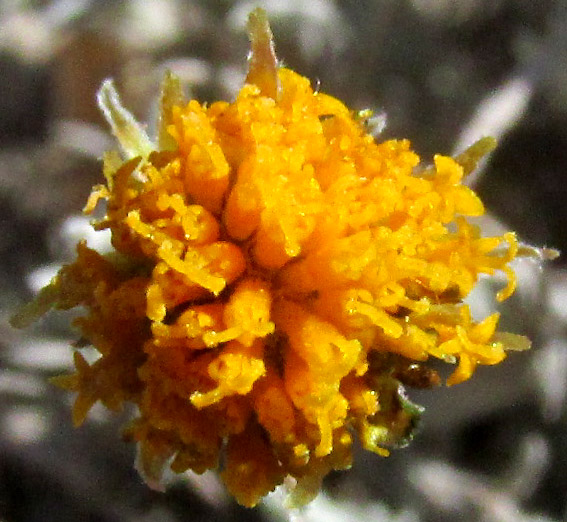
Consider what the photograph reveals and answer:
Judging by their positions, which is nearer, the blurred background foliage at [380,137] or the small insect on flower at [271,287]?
the small insect on flower at [271,287]

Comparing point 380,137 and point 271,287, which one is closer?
point 271,287

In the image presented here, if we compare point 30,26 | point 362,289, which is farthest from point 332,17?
point 362,289

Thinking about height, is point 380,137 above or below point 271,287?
below

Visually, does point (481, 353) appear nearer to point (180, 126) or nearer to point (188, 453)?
point (188, 453)

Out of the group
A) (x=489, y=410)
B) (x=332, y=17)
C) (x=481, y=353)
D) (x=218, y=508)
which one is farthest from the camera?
(x=332, y=17)
